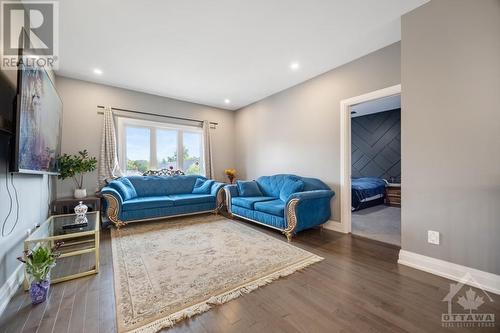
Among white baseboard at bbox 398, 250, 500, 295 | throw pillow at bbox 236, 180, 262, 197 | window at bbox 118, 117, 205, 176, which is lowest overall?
white baseboard at bbox 398, 250, 500, 295

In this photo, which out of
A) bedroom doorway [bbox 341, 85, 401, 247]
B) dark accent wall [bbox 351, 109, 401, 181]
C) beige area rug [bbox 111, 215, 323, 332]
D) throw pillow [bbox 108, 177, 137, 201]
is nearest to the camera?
beige area rug [bbox 111, 215, 323, 332]

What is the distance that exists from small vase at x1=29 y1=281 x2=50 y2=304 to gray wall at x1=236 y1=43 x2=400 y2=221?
3.64 meters

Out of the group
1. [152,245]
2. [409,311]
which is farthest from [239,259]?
[409,311]

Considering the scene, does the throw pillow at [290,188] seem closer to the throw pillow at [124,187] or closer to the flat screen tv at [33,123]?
the throw pillow at [124,187]

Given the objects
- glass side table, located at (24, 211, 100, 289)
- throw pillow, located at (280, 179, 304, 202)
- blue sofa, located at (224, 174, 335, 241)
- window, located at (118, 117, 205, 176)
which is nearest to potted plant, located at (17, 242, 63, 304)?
glass side table, located at (24, 211, 100, 289)

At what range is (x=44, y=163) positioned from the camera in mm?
2219

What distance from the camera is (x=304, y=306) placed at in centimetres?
157

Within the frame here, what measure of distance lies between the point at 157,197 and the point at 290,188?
106 inches

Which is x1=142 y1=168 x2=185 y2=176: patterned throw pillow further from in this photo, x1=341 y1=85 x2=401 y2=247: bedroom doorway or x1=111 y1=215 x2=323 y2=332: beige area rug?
x1=341 y1=85 x2=401 y2=247: bedroom doorway

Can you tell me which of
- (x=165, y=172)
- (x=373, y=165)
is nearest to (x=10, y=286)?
(x=165, y=172)

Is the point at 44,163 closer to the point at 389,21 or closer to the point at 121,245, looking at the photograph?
the point at 121,245

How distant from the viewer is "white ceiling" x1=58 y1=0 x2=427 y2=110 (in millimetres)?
2156

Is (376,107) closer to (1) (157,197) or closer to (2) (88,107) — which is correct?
(1) (157,197)

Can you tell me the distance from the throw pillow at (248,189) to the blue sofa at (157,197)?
1.73ft
